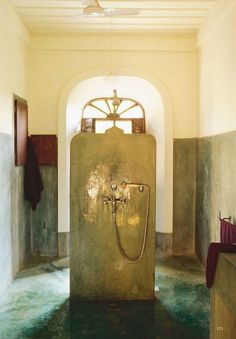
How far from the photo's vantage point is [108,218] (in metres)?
4.71

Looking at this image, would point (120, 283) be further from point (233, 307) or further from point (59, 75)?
point (59, 75)

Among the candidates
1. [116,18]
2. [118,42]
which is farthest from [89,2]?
[118,42]

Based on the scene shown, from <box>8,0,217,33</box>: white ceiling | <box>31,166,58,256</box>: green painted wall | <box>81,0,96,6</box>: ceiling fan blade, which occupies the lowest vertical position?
<box>31,166,58,256</box>: green painted wall

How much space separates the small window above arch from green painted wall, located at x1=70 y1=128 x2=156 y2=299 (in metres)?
3.04

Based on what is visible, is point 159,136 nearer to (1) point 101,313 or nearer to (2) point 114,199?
(2) point 114,199

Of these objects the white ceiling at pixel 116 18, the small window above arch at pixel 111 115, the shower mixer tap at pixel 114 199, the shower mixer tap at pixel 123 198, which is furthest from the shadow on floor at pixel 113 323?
the small window above arch at pixel 111 115

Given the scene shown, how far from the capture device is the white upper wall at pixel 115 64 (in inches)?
258

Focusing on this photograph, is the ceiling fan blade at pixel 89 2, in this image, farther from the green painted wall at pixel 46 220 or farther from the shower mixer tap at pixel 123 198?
the green painted wall at pixel 46 220

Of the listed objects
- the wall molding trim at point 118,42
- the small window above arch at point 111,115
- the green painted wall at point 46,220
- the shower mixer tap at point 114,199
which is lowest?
the green painted wall at point 46,220

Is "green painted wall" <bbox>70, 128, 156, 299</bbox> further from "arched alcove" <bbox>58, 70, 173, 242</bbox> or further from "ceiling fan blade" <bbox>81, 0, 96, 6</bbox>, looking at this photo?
"arched alcove" <bbox>58, 70, 173, 242</bbox>

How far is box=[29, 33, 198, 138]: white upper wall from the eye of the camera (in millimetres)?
6551

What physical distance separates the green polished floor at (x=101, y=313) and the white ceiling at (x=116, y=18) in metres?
3.14

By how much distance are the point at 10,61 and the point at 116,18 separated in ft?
5.05

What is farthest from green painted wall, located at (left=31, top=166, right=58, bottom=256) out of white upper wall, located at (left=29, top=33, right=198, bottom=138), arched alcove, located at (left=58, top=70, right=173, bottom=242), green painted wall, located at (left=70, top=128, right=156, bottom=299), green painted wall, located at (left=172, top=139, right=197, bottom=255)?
green painted wall, located at (left=70, top=128, right=156, bottom=299)
